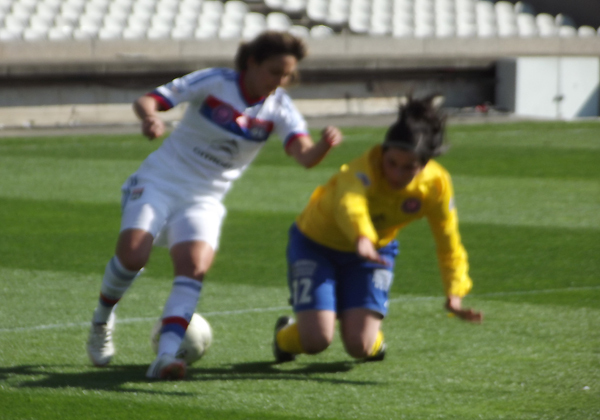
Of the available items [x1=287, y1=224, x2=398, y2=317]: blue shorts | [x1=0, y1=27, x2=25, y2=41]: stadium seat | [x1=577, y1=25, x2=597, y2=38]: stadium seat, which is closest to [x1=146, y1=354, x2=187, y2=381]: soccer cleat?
[x1=287, y1=224, x2=398, y2=317]: blue shorts

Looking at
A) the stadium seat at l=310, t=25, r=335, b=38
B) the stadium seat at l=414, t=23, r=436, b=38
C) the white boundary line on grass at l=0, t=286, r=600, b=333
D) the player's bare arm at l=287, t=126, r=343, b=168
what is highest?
the player's bare arm at l=287, t=126, r=343, b=168

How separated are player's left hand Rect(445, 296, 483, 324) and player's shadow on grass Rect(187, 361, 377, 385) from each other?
505 mm

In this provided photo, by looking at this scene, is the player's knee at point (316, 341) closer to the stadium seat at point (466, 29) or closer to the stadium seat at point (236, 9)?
the stadium seat at point (236, 9)

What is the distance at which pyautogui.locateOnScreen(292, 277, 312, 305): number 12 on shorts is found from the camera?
4652mm

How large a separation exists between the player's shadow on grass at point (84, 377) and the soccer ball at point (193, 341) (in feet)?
0.56

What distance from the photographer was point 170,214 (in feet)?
15.0

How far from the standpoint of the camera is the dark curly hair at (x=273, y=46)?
4.51m

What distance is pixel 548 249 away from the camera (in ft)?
25.5

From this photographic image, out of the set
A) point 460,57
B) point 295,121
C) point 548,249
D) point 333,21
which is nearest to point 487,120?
point 460,57

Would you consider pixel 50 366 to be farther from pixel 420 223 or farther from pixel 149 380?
pixel 420 223

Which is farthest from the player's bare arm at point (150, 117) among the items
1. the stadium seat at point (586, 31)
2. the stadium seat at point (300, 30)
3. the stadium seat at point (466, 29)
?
the stadium seat at point (586, 31)

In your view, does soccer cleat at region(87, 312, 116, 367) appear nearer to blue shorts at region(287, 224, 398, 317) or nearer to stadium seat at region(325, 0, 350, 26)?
blue shorts at region(287, 224, 398, 317)

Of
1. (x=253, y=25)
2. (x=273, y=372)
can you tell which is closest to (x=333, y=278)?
Answer: (x=273, y=372)

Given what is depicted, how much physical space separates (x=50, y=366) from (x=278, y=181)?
7318 mm
